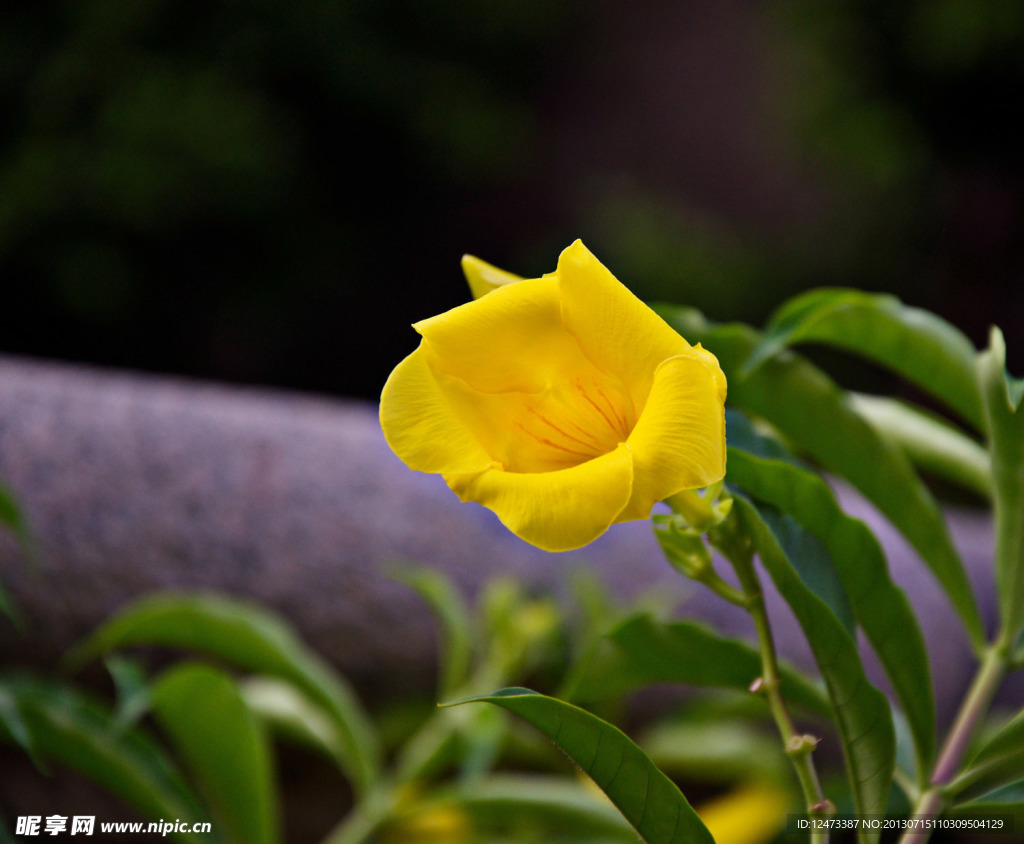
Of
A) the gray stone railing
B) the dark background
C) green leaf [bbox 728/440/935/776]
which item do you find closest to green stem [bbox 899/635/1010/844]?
green leaf [bbox 728/440/935/776]

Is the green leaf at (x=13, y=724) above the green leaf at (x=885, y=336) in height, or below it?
below

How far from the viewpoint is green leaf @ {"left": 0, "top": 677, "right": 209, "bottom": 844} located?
0.62m

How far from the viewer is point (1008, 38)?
220 cm

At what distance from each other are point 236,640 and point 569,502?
524mm

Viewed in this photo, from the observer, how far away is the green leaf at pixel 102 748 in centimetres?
62

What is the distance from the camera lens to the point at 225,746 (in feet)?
2.23

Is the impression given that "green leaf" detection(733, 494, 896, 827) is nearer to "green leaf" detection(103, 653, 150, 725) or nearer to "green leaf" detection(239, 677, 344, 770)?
"green leaf" detection(103, 653, 150, 725)

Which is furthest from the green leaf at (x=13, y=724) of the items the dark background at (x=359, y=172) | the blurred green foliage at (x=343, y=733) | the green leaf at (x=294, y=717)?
the dark background at (x=359, y=172)

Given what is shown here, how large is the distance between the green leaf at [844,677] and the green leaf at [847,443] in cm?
12

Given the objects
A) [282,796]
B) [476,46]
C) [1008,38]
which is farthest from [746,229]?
[282,796]

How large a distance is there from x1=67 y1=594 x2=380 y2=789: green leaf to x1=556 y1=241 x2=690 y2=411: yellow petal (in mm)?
474

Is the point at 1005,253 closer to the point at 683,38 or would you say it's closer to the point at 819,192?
the point at 819,192

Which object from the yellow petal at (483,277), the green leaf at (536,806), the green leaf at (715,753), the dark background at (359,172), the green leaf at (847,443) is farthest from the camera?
the dark background at (359,172)

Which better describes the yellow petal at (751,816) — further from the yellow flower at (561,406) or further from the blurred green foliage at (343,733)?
the yellow flower at (561,406)
